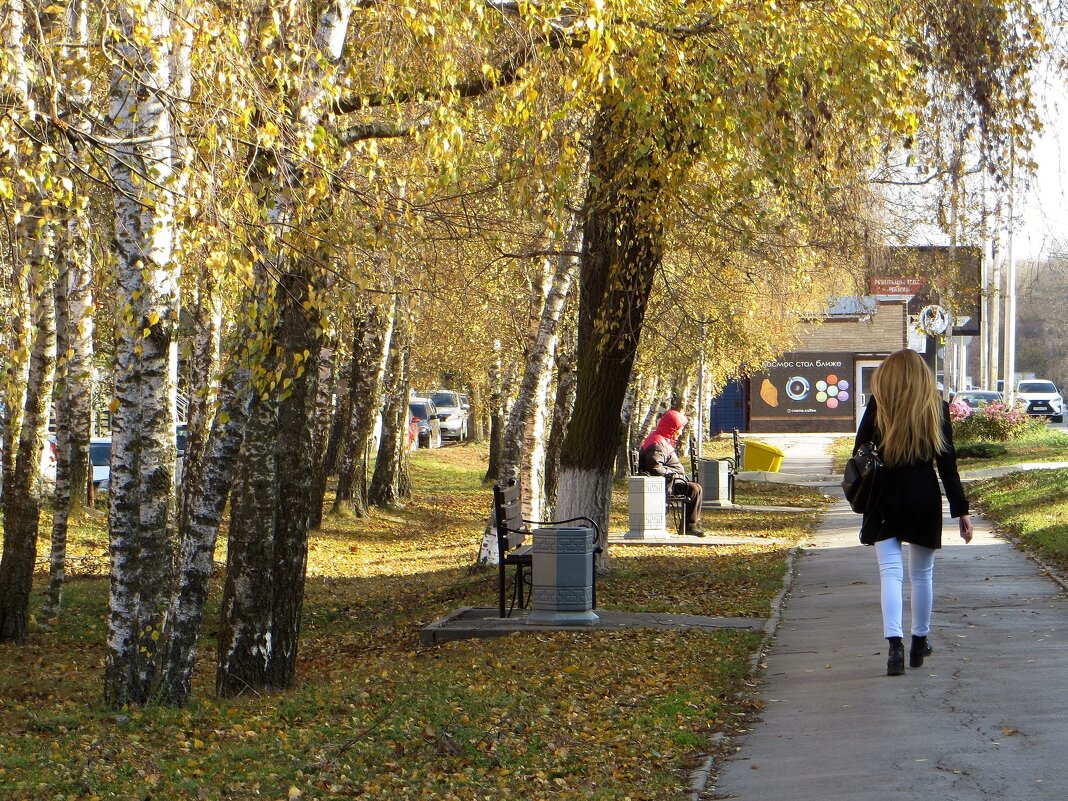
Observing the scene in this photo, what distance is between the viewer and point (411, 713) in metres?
7.36

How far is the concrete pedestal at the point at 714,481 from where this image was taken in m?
23.5

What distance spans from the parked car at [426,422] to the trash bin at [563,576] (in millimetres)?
37784

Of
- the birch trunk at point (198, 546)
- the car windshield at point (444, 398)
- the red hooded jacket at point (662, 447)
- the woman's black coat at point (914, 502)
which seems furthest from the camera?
the car windshield at point (444, 398)

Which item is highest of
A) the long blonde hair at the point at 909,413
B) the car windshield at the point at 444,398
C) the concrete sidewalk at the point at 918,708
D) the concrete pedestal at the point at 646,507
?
the car windshield at the point at 444,398

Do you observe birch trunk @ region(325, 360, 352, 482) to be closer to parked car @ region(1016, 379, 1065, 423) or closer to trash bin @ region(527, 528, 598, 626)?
trash bin @ region(527, 528, 598, 626)

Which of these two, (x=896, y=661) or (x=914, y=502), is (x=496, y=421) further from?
(x=914, y=502)

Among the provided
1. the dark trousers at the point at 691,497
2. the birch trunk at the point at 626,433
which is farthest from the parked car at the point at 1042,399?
the dark trousers at the point at 691,497

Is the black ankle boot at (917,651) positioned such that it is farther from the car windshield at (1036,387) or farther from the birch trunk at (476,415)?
the car windshield at (1036,387)

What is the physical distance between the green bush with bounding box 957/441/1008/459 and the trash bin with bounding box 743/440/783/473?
422 centimetres

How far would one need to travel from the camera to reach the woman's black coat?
24.3 feet

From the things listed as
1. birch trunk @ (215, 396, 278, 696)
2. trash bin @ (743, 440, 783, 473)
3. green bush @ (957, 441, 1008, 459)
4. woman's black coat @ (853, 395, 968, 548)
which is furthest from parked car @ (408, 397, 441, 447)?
woman's black coat @ (853, 395, 968, 548)

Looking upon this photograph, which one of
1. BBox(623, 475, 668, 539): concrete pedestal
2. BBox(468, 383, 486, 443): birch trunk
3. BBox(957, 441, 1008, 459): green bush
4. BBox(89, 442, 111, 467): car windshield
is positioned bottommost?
BBox(623, 475, 668, 539): concrete pedestal

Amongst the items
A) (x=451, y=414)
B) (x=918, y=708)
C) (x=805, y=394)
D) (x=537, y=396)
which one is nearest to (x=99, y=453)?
(x=537, y=396)

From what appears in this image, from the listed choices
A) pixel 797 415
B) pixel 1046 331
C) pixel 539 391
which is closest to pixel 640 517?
pixel 539 391
